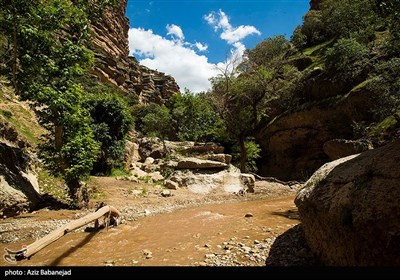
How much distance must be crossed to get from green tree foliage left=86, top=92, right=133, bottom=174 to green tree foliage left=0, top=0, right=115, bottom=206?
37.0 ft

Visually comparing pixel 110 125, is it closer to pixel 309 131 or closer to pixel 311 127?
pixel 309 131

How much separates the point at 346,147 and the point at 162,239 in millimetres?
17511

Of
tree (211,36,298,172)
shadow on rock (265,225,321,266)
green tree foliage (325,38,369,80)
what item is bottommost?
shadow on rock (265,225,321,266)

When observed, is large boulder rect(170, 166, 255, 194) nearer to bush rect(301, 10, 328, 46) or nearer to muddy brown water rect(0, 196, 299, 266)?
muddy brown water rect(0, 196, 299, 266)

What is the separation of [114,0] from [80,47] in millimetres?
3466

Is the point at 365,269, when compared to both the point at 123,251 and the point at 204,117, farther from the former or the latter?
the point at 204,117

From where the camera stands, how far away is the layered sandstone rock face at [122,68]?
70938mm

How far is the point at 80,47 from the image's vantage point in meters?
13.8

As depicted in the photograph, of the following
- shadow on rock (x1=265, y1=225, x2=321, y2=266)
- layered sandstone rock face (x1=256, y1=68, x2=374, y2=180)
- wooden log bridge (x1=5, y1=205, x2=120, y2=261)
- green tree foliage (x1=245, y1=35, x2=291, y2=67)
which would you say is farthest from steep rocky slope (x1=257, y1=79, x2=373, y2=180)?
green tree foliage (x1=245, y1=35, x2=291, y2=67)

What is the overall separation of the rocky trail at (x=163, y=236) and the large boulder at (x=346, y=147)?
8.52m

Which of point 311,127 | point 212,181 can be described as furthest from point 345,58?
point 212,181

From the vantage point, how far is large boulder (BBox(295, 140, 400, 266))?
395 centimetres

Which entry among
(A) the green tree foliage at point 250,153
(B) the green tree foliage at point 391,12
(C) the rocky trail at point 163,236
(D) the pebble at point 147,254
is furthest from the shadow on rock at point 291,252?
(A) the green tree foliage at point 250,153

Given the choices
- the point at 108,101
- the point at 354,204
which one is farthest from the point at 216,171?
the point at 354,204
